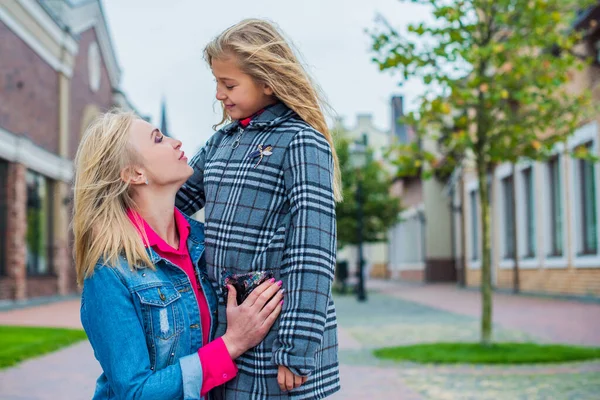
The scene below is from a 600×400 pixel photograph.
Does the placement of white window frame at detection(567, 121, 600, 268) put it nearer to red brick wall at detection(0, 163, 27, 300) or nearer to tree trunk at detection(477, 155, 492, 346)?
tree trunk at detection(477, 155, 492, 346)

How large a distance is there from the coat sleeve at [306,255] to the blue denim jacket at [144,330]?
9.8 inches

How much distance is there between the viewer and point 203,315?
229 cm

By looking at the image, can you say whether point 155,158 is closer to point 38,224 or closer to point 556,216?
point 556,216

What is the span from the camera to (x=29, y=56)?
72.2 feet

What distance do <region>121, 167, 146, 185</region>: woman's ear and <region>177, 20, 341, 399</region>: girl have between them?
0.73 ft

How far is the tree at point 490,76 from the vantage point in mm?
8734

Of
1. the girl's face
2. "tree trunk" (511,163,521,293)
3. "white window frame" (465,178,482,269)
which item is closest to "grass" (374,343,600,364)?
the girl's face

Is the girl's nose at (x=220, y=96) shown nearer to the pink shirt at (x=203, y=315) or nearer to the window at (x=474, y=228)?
the pink shirt at (x=203, y=315)

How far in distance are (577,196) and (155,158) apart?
675 inches

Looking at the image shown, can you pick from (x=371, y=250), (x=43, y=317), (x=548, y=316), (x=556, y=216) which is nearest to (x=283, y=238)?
(x=548, y=316)

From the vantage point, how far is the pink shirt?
85.0 inches

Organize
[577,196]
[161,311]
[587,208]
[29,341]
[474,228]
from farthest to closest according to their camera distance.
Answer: [474,228] < [577,196] < [587,208] < [29,341] < [161,311]

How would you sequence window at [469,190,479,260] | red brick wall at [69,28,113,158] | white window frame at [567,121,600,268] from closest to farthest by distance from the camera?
1. white window frame at [567,121,600,268]
2. red brick wall at [69,28,113,158]
3. window at [469,190,479,260]

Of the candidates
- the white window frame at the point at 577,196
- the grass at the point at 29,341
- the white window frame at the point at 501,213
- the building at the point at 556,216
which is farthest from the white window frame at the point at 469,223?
the grass at the point at 29,341
